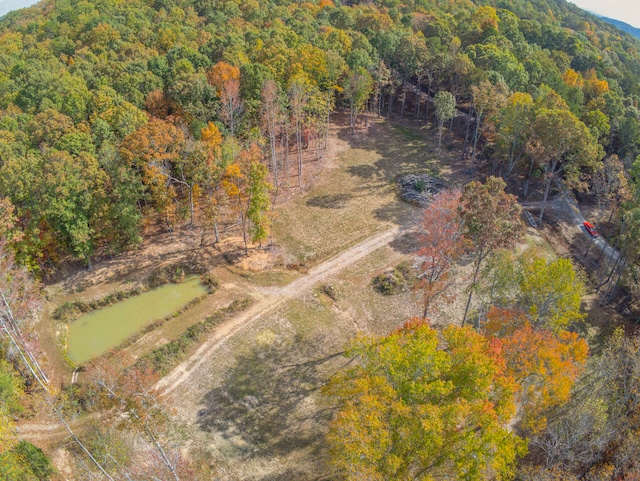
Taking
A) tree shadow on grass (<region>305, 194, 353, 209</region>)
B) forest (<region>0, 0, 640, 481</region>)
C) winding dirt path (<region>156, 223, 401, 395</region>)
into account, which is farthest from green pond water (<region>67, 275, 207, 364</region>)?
tree shadow on grass (<region>305, 194, 353, 209</region>)

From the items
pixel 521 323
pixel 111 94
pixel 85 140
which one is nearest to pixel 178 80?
pixel 111 94

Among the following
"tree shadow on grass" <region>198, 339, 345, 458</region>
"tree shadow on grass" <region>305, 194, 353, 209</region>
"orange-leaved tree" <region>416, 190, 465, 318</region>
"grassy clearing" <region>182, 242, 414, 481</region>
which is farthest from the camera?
"tree shadow on grass" <region>305, 194, 353, 209</region>

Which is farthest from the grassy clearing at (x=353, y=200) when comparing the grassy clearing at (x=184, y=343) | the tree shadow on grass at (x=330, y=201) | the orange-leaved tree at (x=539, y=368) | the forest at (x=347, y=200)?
the orange-leaved tree at (x=539, y=368)

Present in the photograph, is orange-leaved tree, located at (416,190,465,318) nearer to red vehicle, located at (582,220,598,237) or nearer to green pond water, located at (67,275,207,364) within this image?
green pond water, located at (67,275,207,364)

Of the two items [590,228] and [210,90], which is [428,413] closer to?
[590,228]

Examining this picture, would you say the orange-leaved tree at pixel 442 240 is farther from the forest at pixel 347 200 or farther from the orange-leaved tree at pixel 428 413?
the orange-leaved tree at pixel 428 413

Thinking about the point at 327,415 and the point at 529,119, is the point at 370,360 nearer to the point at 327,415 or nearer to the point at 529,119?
the point at 327,415
